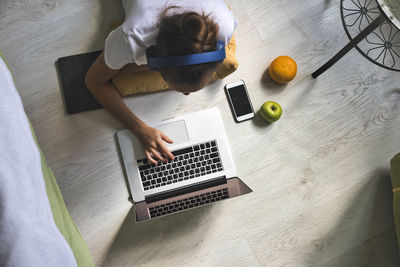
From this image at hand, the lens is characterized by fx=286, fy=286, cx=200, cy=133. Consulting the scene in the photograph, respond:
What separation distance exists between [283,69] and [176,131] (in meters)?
0.40

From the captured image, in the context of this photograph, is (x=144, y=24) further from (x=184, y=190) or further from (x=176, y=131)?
(x=184, y=190)

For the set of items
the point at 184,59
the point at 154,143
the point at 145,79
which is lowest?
the point at 154,143

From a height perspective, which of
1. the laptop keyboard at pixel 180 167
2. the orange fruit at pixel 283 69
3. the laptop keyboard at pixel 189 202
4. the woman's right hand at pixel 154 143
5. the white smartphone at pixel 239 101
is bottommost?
the laptop keyboard at pixel 189 202

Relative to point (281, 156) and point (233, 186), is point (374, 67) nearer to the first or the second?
point (281, 156)

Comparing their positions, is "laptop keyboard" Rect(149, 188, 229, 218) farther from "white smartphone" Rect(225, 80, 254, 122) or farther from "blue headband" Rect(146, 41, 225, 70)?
"blue headband" Rect(146, 41, 225, 70)

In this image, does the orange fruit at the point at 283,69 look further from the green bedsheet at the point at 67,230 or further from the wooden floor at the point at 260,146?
the green bedsheet at the point at 67,230

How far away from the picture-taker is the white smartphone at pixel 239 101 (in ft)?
3.05

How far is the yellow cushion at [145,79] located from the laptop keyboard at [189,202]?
1.16 ft

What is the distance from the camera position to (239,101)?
94 centimetres

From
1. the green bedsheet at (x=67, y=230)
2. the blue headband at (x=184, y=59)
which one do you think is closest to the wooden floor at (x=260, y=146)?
the green bedsheet at (x=67, y=230)

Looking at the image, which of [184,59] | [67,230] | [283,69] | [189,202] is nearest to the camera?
[184,59]

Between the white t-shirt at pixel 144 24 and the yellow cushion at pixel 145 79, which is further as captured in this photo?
the yellow cushion at pixel 145 79

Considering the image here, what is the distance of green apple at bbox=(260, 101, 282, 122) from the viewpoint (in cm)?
91

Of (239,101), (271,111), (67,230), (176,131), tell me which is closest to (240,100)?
(239,101)
